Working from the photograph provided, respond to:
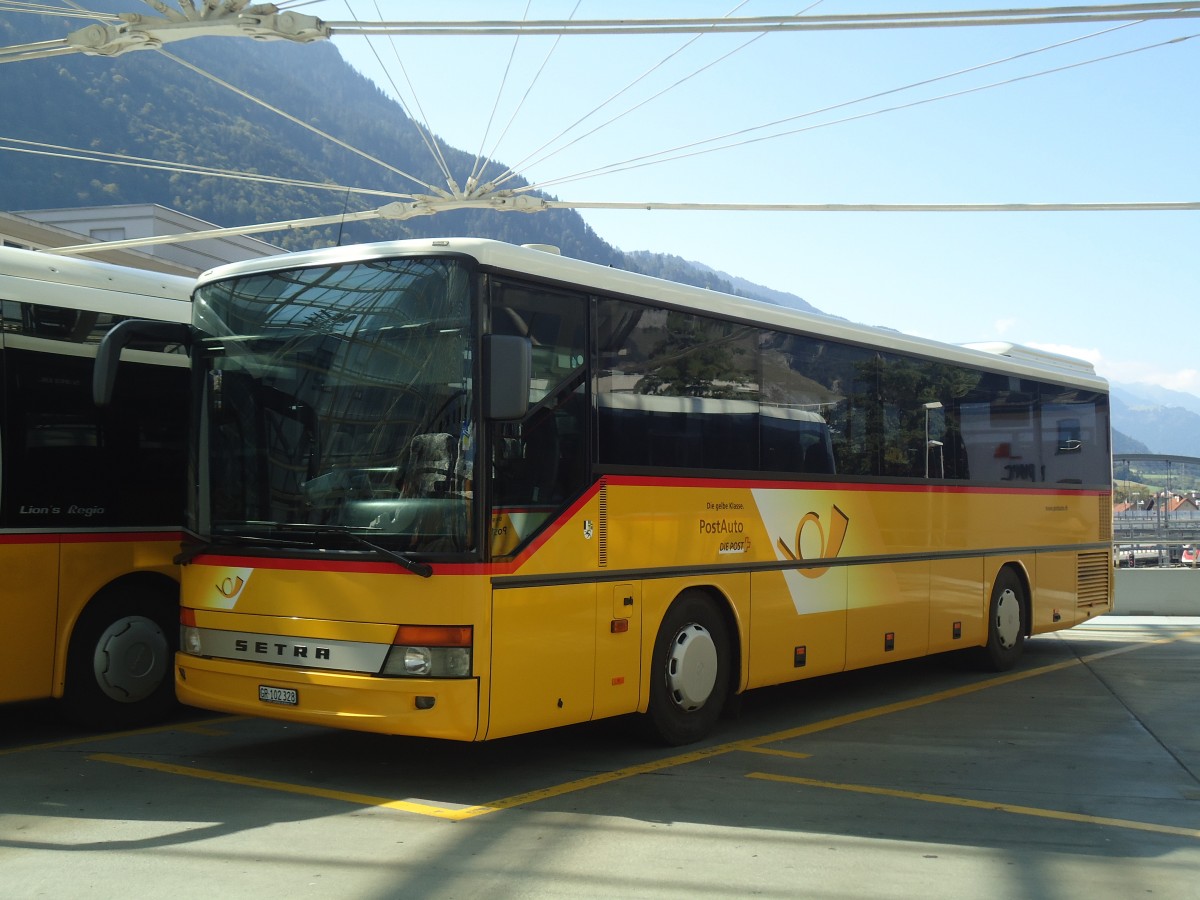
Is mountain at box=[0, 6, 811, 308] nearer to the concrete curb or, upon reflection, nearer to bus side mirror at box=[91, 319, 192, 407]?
the concrete curb

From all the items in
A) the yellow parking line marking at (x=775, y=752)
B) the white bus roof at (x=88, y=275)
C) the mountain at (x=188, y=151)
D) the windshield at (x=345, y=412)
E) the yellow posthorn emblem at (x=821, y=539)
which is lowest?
the yellow parking line marking at (x=775, y=752)

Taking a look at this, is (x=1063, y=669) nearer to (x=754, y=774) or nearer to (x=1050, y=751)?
(x=1050, y=751)

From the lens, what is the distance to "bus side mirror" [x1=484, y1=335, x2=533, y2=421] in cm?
712

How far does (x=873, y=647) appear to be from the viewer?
11164mm

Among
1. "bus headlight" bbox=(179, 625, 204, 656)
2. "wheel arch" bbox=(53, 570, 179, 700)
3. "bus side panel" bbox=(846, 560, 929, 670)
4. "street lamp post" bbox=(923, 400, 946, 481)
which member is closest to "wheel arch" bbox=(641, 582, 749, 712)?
"bus side panel" bbox=(846, 560, 929, 670)

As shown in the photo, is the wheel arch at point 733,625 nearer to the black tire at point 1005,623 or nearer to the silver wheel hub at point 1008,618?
the black tire at point 1005,623

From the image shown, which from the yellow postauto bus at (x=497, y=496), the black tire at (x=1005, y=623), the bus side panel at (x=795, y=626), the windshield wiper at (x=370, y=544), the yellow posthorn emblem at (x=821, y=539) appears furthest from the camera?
the black tire at (x=1005, y=623)

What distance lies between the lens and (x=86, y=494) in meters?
8.89

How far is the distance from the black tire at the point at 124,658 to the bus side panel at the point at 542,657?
3.41 metres

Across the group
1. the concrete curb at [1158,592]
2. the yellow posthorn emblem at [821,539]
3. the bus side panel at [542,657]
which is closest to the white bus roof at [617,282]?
the yellow posthorn emblem at [821,539]

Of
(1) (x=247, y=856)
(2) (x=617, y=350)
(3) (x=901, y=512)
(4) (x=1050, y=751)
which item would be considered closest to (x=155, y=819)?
(1) (x=247, y=856)

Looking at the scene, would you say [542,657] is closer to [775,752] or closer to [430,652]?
[430,652]

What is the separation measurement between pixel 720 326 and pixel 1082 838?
4375 millimetres

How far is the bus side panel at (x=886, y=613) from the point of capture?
10898 mm
